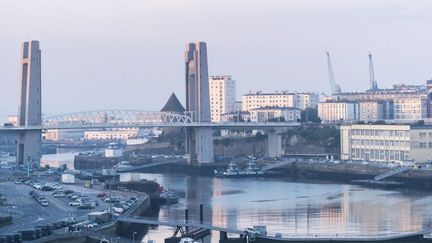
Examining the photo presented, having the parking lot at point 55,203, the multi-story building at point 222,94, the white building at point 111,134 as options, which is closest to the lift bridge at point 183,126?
the parking lot at point 55,203

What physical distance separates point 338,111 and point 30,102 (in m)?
15.9

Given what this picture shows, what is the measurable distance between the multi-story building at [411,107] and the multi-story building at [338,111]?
1517 millimetres

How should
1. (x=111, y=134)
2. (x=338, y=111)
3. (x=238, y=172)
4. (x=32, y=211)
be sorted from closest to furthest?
(x=32, y=211), (x=238, y=172), (x=338, y=111), (x=111, y=134)

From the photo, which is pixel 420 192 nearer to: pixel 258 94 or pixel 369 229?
pixel 369 229

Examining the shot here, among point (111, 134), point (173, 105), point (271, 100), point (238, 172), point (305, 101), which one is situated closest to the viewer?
point (238, 172)

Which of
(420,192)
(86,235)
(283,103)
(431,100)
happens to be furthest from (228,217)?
(283,103)

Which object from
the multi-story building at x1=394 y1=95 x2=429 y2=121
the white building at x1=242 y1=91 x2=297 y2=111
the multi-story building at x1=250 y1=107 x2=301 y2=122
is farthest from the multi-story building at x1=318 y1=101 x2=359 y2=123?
the white building at x1=242 y1=91 x2=297 y2=111

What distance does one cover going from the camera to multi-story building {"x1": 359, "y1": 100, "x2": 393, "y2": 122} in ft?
136

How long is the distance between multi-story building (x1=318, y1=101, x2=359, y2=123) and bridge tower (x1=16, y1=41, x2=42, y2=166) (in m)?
14.6

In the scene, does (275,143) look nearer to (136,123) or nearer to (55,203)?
(136,123)

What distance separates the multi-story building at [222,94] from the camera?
4934cm

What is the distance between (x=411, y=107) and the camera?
41781mm

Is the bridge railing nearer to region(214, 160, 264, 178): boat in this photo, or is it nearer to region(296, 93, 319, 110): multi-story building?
region(214, 160, 264, 178): boat

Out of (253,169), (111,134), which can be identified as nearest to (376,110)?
(253,169)
